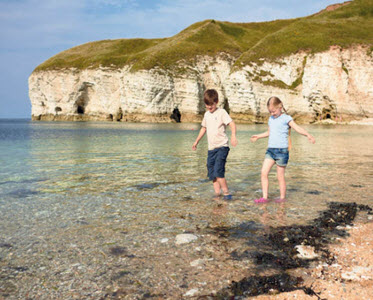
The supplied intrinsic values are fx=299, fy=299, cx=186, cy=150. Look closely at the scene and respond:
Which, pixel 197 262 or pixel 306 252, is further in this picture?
pixel 306 252

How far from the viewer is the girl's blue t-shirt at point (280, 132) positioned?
6.80 metres

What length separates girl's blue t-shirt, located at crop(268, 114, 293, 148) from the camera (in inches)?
268

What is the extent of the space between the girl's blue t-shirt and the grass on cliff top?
60138 millimetres

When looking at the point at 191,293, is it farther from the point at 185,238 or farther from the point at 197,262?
the point at 185,238

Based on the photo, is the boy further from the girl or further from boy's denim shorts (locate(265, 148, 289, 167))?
boy's denim shorts (locate(265, 148, 289, 167))

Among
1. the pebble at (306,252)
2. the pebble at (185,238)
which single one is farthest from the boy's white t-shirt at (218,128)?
the pebble at (306,252)

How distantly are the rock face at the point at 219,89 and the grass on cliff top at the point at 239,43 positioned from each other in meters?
2.42

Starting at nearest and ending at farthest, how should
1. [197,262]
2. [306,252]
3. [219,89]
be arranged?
[197,262]
[306,252]
[219,89]

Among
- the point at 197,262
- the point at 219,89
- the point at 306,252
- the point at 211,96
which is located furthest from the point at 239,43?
the point at 197,262

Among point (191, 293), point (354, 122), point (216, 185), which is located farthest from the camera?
point (354, 122)

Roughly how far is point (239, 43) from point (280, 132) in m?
85.6

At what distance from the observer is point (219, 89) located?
77.5m

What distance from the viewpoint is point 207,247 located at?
4312 mm

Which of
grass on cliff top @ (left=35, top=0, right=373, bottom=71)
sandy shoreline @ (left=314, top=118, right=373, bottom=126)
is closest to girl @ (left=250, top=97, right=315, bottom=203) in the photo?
sandy shoreline @ (left=314, top=118, right=373, bottom=126)
